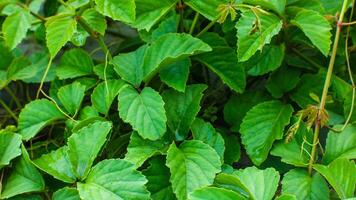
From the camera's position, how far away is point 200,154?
3.74ft

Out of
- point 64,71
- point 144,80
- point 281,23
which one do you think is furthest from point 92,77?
point 281,23

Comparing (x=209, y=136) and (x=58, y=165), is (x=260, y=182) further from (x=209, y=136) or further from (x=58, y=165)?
(x=58, y=165)

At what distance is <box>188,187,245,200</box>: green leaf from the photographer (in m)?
0.97

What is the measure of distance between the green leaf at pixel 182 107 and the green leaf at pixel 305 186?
216mm

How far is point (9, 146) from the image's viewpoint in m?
1.20

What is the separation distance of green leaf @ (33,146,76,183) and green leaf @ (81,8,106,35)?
25 cm

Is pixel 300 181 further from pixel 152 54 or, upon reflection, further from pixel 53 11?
pixel 53 11

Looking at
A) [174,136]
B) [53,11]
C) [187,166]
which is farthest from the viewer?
[53,11]

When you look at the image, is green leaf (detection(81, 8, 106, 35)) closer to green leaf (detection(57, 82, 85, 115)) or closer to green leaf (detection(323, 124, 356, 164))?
green leaf (detection(57, 82, 85, 115))

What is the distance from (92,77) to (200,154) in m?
0.37

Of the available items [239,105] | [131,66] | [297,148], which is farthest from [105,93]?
[297,148]

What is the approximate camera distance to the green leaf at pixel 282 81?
1323mm

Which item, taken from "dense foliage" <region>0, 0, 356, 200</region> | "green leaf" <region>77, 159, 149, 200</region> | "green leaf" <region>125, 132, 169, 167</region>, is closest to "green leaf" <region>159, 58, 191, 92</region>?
"dense foliage" <region>0, 0, 356, 200</region>

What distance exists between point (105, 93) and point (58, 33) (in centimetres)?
15
